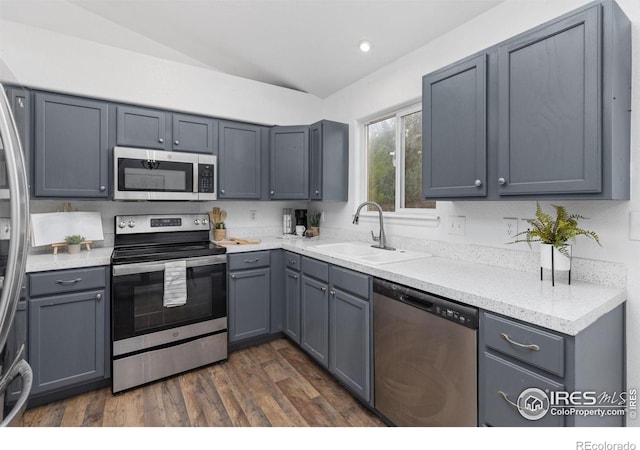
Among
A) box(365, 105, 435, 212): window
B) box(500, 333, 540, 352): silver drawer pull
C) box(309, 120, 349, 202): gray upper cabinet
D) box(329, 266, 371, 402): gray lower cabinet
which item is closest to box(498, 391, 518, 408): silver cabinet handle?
box(500, 333, 540, 352): silver drawer pull

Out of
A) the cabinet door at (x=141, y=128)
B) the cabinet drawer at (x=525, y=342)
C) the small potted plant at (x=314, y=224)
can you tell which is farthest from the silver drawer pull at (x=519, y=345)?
the cabinet door at (x=141, y=128)

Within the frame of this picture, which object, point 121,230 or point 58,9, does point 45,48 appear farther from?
point 121,230

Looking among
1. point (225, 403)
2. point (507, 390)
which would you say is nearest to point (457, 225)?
point (507, 390)

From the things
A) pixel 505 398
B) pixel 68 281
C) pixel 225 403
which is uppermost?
pixel 68 281

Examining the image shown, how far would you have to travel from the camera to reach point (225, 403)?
202 cm

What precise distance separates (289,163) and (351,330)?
181 cm

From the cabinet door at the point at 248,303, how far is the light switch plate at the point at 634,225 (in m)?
2.39

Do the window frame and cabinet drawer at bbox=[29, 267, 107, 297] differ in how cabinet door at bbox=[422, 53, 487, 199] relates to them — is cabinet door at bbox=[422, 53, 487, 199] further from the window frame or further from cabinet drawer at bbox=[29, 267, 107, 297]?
cabinet drawer at bbox=[29, 267, 107, 297]

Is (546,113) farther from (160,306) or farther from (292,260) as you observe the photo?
(160,306)

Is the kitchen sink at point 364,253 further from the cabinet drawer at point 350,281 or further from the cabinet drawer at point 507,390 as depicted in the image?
the cabinet drawer at point 507,390

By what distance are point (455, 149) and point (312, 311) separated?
5.11 feet

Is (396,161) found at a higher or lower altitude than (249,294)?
higher

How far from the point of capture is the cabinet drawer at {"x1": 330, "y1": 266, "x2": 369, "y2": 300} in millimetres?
1893
